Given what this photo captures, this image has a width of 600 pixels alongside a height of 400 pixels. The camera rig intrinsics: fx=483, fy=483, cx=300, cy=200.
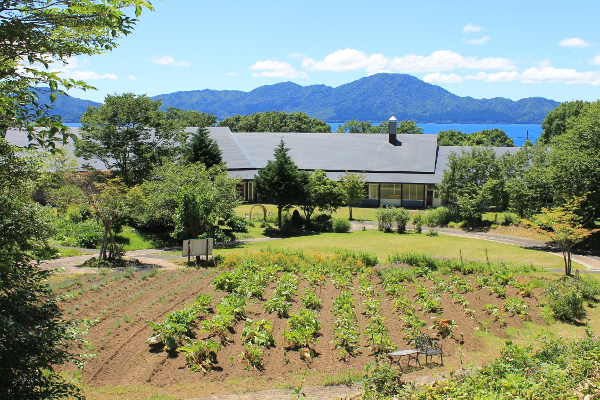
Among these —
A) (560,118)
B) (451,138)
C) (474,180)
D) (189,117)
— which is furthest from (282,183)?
(189,117)

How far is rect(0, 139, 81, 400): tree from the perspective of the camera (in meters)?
5.48

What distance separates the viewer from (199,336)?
10.7 m

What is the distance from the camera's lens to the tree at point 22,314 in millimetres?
5477

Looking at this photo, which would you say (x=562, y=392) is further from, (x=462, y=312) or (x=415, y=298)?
(x=415, y=298)

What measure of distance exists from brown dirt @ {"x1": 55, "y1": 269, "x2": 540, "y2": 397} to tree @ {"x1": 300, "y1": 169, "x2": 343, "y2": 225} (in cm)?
1637

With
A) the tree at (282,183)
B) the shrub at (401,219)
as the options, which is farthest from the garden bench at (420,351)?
the tree at (282,183)

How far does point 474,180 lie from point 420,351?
2752 cm

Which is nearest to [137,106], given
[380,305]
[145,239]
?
[145,239]

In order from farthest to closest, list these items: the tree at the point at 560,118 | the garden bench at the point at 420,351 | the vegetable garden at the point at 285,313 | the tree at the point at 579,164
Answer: the tree at the point at 560,118 < the tree at the point at 579,164 < the garden bench at the point at 420,351 < the vegetable garden at the point at 285,313

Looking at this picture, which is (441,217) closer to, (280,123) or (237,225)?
(237,225)

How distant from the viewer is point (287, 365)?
9.57 meters

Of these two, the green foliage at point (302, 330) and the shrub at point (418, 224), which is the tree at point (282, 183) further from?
the green foliage at point (302, 330)

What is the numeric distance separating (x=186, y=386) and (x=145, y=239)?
18889 mm

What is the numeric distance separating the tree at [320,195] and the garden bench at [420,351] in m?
21.8
